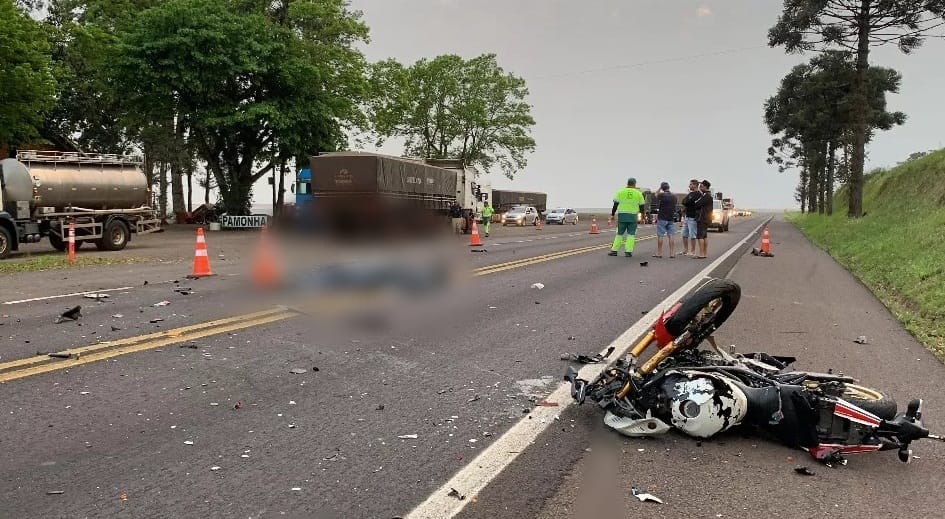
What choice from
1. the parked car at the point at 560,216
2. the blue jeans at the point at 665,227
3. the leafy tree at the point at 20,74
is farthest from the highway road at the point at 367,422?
the parked car at the point at 560,216

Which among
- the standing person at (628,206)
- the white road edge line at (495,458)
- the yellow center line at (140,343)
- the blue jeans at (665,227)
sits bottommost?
the white road edge line at (495,458)

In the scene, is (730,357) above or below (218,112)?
below

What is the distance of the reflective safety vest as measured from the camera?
16.4 meters

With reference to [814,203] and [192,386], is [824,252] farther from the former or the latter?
[814,203]

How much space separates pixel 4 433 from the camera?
397cm

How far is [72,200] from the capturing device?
63.1 ft

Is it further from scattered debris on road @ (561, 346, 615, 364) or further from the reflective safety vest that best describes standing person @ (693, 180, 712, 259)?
scattered debris on road @ (561, 346, 615, 364)

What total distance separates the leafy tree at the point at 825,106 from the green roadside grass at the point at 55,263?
32627mm

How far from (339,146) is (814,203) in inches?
1846

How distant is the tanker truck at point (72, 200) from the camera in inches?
692

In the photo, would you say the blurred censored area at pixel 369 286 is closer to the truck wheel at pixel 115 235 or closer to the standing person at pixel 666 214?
the standing person at pixel 666 214

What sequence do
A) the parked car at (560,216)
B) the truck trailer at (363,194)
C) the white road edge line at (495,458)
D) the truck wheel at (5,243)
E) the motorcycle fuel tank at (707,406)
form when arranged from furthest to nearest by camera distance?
1. the parked car at (560,216)
2. the truck trailer at (363,194)
3. the truck wheel at (5,243)
4. the motorcycle fuel tank at (707,406)
5. the white road edge line at (495,458)

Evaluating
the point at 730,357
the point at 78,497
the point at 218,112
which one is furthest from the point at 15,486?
the point at 218,112

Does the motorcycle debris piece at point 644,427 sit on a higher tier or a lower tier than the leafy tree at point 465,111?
lower
